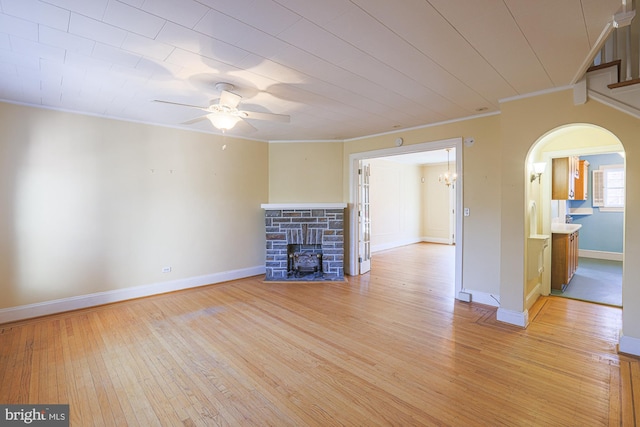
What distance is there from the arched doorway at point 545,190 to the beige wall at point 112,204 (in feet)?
14.2

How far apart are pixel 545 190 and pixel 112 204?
621cm

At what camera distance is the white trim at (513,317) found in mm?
3219

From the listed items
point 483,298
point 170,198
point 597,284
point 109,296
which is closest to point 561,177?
point 597,284

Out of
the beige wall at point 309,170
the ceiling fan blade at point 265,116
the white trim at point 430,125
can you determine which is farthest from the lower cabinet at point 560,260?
the ceiling fan blade at point 265,116

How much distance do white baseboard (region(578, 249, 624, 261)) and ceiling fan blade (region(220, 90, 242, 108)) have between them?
28.2 feet

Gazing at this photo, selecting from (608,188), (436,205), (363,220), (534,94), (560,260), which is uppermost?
(534,94)

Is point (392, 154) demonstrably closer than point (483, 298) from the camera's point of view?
No

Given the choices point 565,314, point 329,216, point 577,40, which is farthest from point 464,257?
point 577,40

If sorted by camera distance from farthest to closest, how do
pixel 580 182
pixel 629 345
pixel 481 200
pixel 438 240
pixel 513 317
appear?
pixel 438 240 → pixel 580 182 → pixel 481 200 → pixel 513 317 → pixel 629 345

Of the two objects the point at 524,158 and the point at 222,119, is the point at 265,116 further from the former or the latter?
the point at 524,158

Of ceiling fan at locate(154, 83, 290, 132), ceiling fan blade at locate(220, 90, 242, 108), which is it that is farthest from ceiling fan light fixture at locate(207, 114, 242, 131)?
ceiling fan blade at locate(220, 90, 242, 108)

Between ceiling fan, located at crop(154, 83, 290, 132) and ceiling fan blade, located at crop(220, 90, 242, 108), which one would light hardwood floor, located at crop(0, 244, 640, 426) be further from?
ceiling fan blade, located at crop(220, 90, 242, 108)

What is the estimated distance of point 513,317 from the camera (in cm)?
326

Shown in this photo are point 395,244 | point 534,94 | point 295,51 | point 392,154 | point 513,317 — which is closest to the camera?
point 295,51
